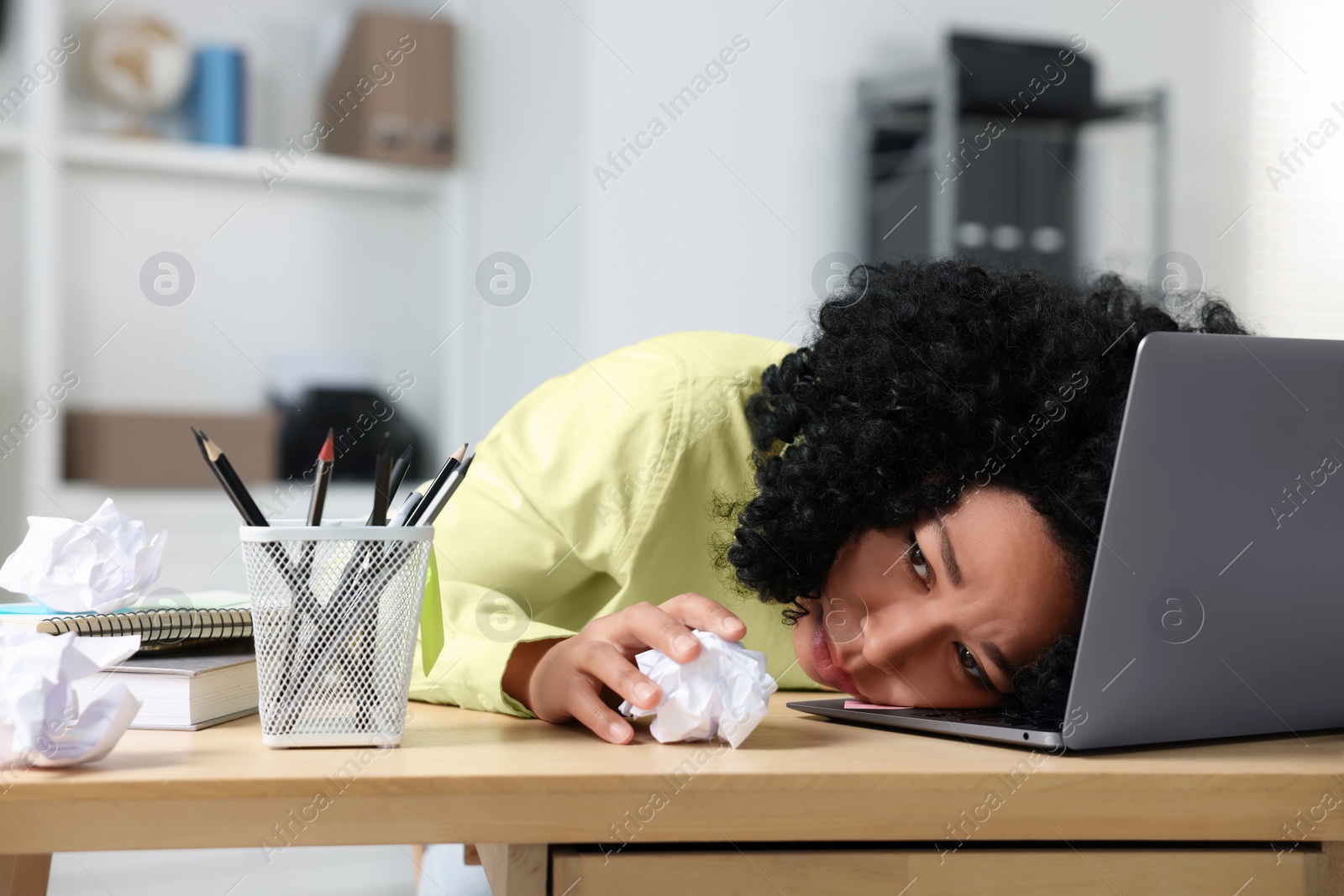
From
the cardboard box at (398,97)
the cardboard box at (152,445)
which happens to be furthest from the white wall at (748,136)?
the cardboard box at (152,445)

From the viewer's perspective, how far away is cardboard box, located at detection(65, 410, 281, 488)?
2602 millimetres

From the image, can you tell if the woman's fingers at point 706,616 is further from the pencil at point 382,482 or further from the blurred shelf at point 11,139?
the blurred shelf at point 11,139

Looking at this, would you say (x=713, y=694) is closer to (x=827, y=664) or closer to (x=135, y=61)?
(x=827, y=664)

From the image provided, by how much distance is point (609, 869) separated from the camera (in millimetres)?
585

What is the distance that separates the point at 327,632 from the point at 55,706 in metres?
0.14

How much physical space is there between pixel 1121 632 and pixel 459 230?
8.89 feet

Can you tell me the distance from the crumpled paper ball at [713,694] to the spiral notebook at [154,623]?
0.30m

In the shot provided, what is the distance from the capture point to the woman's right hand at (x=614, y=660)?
2.23ft

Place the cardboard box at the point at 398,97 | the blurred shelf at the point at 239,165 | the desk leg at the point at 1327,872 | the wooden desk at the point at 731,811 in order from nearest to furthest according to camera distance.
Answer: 1. the wooden desk at the point at 731,811
2. the desk leg at the point at 1327,872
3. the blurred shelf at the point at 239,165
4. the cardboard box at the point at 398,97

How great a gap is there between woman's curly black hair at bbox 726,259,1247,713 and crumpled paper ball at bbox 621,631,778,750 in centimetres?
26

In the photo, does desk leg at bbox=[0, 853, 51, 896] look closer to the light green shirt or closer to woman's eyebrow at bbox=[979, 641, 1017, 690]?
the light green shirt

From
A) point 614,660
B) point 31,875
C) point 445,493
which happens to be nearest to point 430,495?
point 445,493

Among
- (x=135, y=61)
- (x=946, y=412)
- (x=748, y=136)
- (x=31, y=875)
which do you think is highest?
(x=135, y=61)

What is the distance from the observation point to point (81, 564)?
78cm
